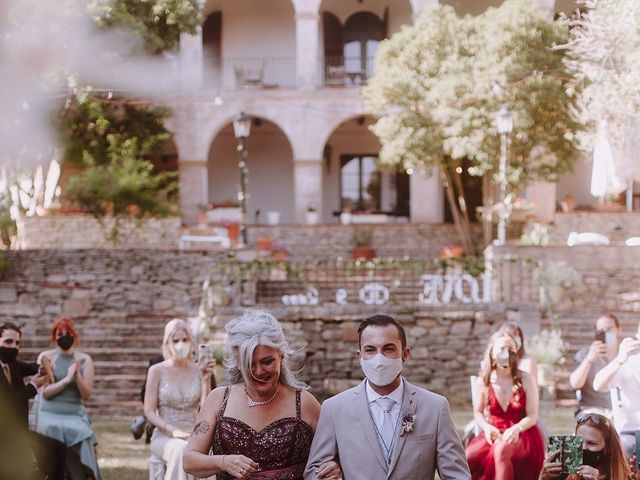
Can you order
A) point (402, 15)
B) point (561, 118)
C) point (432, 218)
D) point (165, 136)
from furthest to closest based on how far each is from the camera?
1. point (402, 15)
2. point (432, 218)
3. point (165, 136)
4. point (561, 118)

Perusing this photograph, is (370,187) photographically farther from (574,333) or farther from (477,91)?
(574,333)

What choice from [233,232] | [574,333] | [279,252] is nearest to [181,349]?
[574,333]

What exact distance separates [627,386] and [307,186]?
682 inches

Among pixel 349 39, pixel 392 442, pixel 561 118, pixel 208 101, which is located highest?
pixel 349 39

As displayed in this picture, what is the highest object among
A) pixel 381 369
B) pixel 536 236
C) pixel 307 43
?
pixel 307 43

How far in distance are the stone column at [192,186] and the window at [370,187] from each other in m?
4.47


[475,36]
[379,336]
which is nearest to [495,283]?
[475,36]

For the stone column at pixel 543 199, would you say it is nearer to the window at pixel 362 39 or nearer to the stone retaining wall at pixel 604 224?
the stone retaining wall at pixel 604 224

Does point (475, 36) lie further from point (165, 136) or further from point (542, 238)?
point (165, 136)

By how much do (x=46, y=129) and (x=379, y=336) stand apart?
15822 millimetres

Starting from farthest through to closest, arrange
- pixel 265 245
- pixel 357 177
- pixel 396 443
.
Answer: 1. pixel 357 177
2. pixel 265 245
3. pixel 396 443

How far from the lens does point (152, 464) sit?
554 cm

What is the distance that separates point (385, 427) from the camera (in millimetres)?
3256

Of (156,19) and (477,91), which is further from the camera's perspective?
(156,19)
